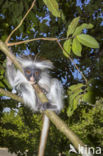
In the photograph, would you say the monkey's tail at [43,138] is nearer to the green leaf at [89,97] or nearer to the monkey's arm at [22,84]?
the green leaf at [89,97]

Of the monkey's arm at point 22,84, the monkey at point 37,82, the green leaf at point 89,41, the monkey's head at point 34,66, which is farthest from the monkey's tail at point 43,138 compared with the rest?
the monkey's arm at point 22,84

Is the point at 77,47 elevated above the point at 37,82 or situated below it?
below

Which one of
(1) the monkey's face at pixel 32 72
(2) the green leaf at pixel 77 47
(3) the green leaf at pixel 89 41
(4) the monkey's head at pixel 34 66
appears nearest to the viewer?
(3) the green leaf at pixel 89 41

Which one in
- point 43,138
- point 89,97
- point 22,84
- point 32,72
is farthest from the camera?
point 22,84

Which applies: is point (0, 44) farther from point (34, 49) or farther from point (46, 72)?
point (34, 49)

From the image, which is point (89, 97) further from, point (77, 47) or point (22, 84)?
point (22, 84)

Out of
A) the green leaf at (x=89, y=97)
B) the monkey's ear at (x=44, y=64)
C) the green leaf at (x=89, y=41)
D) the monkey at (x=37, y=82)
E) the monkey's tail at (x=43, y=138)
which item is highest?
the monkey's ear at (x=44, y=64)

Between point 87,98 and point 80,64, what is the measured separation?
488cm

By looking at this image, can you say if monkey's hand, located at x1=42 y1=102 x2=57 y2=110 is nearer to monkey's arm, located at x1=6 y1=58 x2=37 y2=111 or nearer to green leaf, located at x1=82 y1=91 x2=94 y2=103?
green leaf, located at x1=82 y1=91 x2=94 y2=103

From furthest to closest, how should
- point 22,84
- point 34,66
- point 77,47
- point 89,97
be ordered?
point 22,84, point 34,66, point 89,97, point 77,47

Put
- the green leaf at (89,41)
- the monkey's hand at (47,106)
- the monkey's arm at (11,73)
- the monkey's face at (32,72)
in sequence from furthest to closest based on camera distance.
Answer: the monkey's arm at (11,73) < the monkey's face at (32,72) < the monkey's hand at (47,106) < the green leaf at (89,41)

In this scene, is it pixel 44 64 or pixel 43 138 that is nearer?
pixel 43 138

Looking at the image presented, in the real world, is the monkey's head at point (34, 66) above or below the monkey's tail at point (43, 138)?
above

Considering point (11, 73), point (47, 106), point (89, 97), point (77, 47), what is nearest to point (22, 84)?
point (11, 73)
